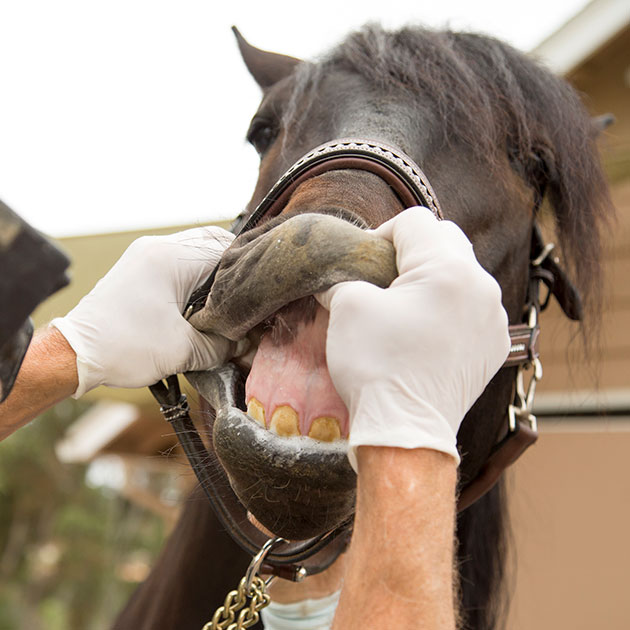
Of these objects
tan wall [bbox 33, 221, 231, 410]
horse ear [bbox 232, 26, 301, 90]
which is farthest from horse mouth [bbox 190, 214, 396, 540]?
tan wall [bbox 33, 221, 231, 410]

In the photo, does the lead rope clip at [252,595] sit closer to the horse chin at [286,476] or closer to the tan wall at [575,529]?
the horse chin at [286,476]

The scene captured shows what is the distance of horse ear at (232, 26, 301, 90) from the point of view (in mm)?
2182

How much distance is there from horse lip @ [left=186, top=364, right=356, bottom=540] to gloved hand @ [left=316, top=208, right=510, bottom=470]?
0.33ft

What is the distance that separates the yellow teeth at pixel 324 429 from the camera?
98cm

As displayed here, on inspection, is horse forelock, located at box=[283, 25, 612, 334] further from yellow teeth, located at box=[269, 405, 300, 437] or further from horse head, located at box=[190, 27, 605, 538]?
yellow teeth, located at box=[269, 405, 300, 437]

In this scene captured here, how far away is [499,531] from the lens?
2207 mm

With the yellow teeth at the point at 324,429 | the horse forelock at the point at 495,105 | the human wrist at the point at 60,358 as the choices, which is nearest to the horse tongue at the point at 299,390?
the yellow teeth at the point at 324,429

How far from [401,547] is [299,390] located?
0.98ft

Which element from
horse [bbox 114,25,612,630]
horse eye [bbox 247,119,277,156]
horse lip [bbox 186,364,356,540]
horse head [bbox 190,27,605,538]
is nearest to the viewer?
horse lip [bbox 186,364,356,540]

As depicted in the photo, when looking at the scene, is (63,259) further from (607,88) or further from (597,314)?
(607,88)

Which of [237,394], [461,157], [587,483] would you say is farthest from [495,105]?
[587,483]

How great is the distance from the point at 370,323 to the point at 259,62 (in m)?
1.62

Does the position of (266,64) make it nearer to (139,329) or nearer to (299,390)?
(139,329)

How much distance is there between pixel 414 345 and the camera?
2.85ft
